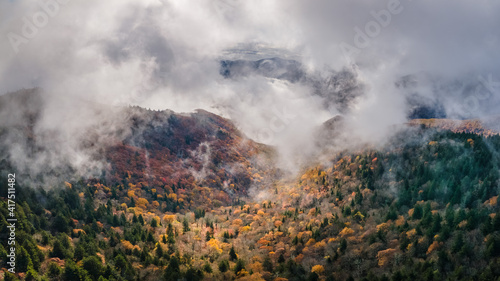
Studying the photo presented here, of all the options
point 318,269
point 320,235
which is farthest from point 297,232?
point 318,269

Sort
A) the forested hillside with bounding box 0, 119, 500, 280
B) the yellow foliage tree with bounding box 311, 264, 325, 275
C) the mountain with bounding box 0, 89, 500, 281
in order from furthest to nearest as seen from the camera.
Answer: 1. the yellow foliage tree with bounding box 311, 264, 325, 275
2. the mountain with bounding box 0, 89, 500, 281
3. the forested hillside with bounding box 0, 119, 500, 280

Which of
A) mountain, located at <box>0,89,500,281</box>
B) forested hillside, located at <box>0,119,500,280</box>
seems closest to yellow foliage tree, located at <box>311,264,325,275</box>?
forested hillside, located at <box>0,119,500,280</box>

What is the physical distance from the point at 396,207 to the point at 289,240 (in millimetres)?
55877

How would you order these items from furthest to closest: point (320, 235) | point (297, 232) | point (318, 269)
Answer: point (297, 232)
point (320, 235)
point (318, 269)

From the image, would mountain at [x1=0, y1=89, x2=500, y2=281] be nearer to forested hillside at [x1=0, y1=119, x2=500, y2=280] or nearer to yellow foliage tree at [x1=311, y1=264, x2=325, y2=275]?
forested hillside at [x1=0, y1=119, x2=500, y2=280]

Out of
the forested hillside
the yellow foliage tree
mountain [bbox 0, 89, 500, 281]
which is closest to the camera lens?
the forested hillside

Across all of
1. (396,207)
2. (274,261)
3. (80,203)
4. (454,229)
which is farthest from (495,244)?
(80,203)

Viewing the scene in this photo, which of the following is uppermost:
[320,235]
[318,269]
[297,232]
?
[297,232]

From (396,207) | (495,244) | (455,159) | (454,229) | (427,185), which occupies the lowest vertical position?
(495,244)

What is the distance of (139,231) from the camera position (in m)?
161

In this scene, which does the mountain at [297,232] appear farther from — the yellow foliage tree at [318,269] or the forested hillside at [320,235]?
the yellow foliage tree at [318,269]

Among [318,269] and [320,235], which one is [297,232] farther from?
[318,269]

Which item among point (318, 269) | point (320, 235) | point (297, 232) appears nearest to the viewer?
point (318, 269)

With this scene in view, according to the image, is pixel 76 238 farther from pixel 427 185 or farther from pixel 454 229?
pixel 427 185
